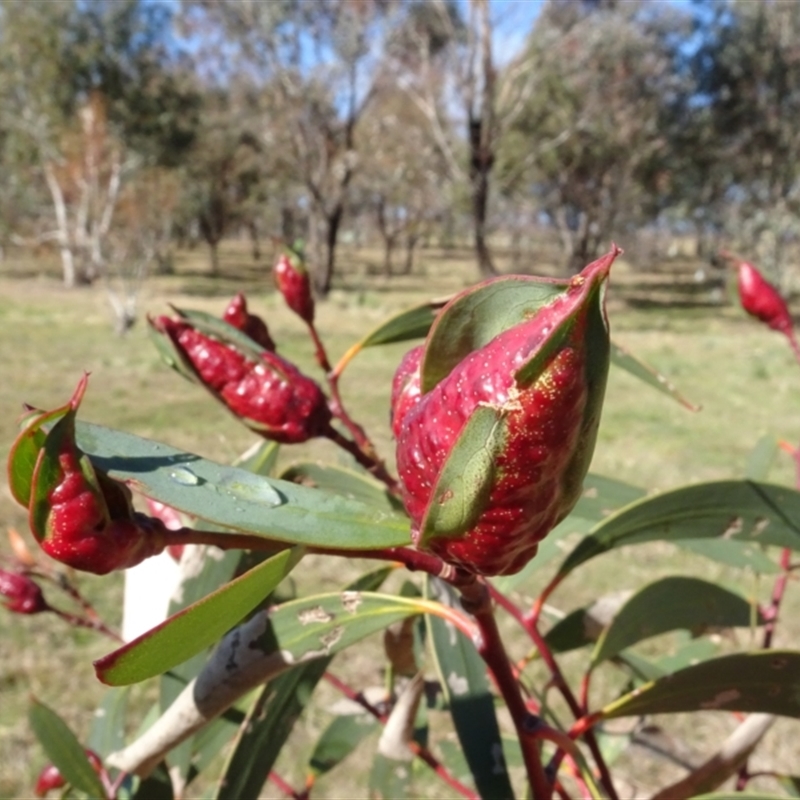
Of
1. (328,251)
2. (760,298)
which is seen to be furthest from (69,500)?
(328,251)

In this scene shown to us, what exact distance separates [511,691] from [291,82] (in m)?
14.7

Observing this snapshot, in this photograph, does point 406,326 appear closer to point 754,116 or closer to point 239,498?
point 239,498

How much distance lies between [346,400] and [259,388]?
237 inches

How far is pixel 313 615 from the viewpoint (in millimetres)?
569

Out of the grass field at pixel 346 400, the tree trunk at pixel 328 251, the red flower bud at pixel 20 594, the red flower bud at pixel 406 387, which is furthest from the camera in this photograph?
the tree trunk at pixel 328 251

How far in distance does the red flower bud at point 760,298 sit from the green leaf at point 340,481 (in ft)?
1.40

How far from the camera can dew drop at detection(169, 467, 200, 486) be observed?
40 centimetres

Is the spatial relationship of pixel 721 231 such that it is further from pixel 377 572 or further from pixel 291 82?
pixel 377 572

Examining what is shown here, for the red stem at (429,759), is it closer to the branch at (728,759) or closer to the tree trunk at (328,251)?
the branch at (728,759)

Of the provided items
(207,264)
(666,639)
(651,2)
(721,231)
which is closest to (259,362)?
(666,639)

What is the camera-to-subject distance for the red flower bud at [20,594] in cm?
79

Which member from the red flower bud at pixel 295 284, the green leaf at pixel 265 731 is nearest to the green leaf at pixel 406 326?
the red flower bud at pixel 295 284

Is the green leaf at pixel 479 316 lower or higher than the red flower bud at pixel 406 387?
higher

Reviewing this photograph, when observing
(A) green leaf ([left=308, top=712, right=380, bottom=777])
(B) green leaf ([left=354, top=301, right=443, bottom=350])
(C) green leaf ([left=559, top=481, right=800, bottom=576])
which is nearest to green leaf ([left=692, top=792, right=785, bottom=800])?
(C) green leaf ([left=559, top=481, right=800, bottom=576])
